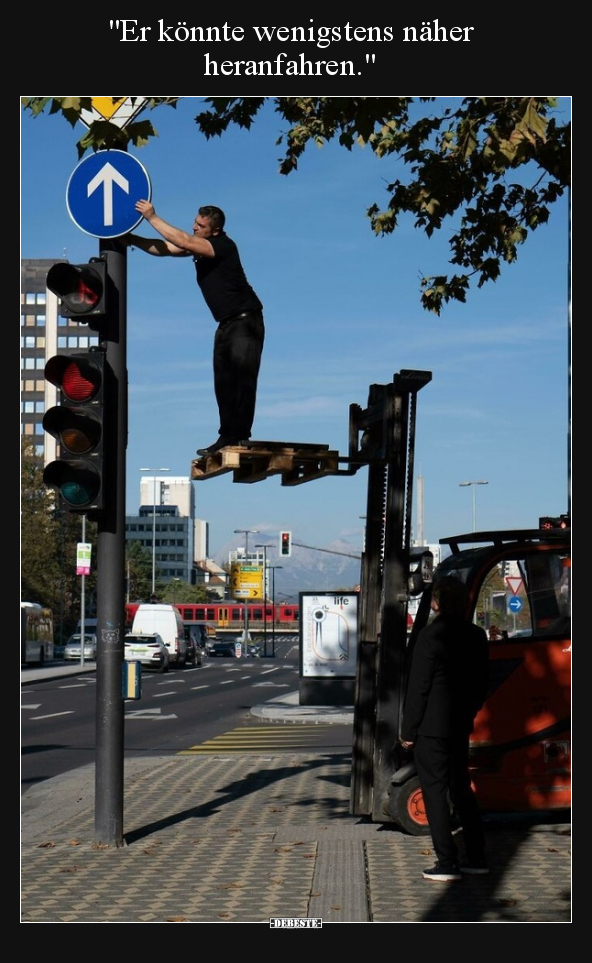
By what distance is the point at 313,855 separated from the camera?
356 inches

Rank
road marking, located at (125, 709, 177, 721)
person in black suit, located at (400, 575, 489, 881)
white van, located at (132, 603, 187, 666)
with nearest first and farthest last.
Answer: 1. person in black suit, located at (400, 575, 489, 881)
2. road marking, located at (125, 709, 177, 721)
3. white van, located at (132, 603, 187, 666)

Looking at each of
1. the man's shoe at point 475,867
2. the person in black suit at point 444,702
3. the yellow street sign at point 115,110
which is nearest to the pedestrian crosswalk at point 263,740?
the man's shoe at point 475,867

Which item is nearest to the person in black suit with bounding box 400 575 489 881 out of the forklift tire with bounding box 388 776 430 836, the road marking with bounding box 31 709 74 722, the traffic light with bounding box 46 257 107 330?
the forklift tire with bounding box 388 776 430 836

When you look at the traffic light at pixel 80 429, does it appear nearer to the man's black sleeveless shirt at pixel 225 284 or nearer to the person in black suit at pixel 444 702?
the man's black sleeveless shirt at pixel 225 284

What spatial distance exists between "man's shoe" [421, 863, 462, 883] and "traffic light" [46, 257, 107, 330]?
447 cm

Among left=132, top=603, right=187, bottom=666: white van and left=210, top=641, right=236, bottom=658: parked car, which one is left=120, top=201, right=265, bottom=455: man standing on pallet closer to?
left=132, top=603, right=187, bottom=666: white van

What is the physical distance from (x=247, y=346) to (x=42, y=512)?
228ft

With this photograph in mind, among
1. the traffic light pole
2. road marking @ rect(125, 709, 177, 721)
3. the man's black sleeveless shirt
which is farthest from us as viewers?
road marking @ rect(125, 709, 177, 721)

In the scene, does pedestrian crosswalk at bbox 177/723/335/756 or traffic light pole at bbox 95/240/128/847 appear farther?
pedestrian crosswalk at bbox 177/723/335/756

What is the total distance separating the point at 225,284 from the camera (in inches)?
350

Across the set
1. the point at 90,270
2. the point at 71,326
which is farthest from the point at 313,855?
the point at 71,326

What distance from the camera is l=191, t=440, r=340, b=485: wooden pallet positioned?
9086 millimetres

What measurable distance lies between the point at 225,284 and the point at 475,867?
13.2ft
